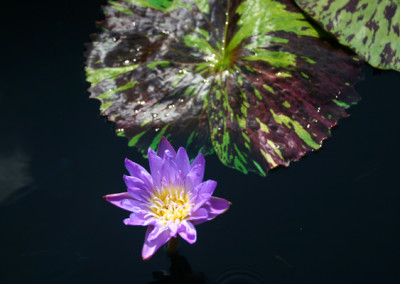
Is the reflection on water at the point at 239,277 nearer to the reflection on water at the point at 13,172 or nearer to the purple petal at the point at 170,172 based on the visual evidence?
the purple petal at the point at 170,172

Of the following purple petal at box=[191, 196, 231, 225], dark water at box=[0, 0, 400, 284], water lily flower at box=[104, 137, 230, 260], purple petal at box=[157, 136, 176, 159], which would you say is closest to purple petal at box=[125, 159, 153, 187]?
water lily flower at box=[104, 137, 230, 260]

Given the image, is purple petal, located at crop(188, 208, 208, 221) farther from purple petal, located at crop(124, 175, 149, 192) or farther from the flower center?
purple petal, located at crop(124, 175, 149, 192)

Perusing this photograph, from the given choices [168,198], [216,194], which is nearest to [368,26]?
[216,194]

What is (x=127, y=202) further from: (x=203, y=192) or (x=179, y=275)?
(x=179, y=275)

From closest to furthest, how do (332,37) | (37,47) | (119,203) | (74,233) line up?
1. (119,203)
2. (74,233)
3. (332,37)
4. (37,47)

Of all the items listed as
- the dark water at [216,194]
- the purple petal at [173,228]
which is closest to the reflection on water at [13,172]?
the dark water at [216,194]

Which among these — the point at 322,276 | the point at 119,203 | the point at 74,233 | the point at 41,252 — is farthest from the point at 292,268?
the point at 41,252

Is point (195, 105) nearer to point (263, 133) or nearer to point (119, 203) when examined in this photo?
point (263, 133)
